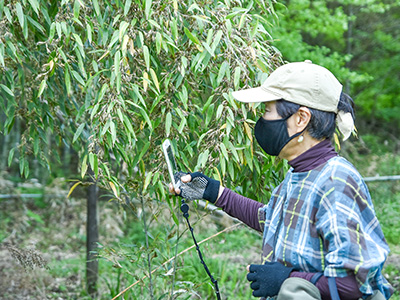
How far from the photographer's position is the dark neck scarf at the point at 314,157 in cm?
178

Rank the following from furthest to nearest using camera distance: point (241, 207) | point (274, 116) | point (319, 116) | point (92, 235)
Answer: point (92, 235), point (241, 207), point (274, 116), point (319, 116)

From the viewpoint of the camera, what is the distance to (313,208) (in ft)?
5.52

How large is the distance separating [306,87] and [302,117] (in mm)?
112

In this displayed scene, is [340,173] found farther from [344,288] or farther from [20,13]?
[20,13]

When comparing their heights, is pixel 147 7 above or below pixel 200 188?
above

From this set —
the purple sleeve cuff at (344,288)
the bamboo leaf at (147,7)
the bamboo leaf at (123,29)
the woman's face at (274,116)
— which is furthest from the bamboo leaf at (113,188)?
the purple sleeve cuff at (344,288)

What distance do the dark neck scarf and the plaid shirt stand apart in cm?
3

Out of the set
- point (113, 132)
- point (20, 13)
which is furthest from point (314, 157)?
point (20, 13)

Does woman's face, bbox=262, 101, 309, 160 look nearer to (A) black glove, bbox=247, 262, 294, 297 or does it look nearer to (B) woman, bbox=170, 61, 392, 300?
(B) woman, bbox=170, 61, 392, 300

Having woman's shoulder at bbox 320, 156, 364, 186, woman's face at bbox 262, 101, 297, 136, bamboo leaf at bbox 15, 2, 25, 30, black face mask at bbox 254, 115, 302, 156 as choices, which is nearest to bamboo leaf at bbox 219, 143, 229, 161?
black face mask at bbox 254, 115, 302, 156

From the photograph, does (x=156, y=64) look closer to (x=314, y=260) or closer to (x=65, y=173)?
(x=314, y=260)

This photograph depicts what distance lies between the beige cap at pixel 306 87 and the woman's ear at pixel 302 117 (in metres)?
0.02

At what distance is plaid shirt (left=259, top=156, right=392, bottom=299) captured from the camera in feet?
5.12

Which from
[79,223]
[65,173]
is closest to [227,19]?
[79,223]
